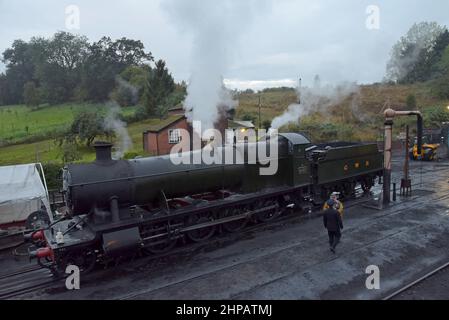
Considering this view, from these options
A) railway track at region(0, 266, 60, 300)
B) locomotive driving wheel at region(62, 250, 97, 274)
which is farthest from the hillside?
railway track at region(0, 266, 60, 300)

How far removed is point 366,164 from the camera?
51.2 feet

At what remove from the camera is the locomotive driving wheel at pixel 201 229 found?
404 inches

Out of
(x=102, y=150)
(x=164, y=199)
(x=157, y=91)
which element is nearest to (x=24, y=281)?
(x=102, y=150)

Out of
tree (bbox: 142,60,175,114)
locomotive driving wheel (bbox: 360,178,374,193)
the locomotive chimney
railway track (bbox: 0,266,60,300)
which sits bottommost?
railway track (bbox: 0,266,60,300)

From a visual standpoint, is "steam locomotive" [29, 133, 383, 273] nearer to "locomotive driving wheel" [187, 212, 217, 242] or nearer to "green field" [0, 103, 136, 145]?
"locomotive driving wheel" [187, 212, 217, 242]

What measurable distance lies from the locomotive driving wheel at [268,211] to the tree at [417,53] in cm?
4961

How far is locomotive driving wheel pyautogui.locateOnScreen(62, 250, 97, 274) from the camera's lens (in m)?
8.55

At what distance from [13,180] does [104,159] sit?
5.41 m

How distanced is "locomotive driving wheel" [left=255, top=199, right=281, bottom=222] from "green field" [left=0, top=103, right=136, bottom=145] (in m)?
24.8

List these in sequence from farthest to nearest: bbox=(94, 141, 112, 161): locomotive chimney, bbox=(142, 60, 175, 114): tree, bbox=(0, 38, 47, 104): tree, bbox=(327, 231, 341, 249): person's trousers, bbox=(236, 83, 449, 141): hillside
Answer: bbox=(0, 38, 47, 104): tree < bbox=(142, 60, 175, 114): tree < bbox=(236, 83, 449, 141): hillside < bbox=(327, 231, 341, 249): person's trousers < bbox=(94, 141, 112, 161): locomotive chimney

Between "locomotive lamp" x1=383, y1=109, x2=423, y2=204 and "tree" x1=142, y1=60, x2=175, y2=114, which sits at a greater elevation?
"tree" x1=142, y1=60, x2=175, y2=114

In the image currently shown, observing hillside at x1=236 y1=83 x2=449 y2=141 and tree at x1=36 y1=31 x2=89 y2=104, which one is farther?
tree at x1=36 y1=31 x2=89 y2=104

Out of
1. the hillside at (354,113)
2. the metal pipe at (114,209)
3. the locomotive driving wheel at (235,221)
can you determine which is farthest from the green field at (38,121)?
the metal pipe at (114,209)
